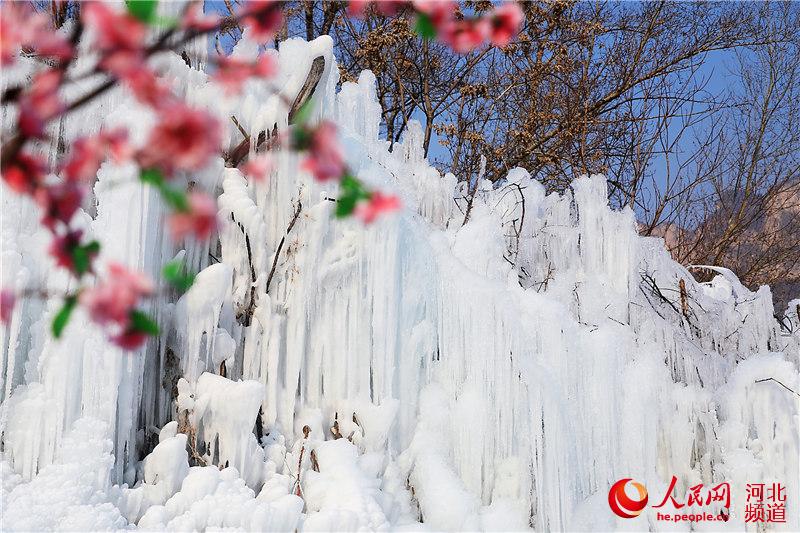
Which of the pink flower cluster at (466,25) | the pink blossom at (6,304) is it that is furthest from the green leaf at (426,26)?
the pink blossom at (6,304)

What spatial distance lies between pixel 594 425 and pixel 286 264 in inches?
69.3

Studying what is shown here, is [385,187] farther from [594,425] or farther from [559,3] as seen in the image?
[559,3]

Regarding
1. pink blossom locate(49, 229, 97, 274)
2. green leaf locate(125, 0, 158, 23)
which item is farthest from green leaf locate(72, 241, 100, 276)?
green leaf locate(125, 0, 158, 23)

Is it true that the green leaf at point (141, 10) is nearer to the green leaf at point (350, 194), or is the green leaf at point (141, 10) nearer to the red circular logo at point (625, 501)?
the green leaf at point (350, 194)

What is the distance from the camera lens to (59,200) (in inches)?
25.5

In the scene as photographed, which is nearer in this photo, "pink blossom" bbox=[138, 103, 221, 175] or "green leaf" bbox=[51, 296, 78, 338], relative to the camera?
"pink blossom" bbox=[138, 103, 221, 175]

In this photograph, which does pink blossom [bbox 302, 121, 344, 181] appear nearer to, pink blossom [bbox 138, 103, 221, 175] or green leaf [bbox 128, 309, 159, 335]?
pink blossom [bbox 138, 103, 221, 175]

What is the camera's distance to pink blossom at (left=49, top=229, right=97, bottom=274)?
2.15 feet

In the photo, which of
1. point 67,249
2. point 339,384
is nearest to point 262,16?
point 67,249

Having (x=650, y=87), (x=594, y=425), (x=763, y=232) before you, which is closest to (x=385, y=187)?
(x=594, y=425)

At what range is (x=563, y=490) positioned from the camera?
2971mm

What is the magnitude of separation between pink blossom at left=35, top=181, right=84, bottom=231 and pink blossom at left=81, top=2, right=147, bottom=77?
141 millimetres

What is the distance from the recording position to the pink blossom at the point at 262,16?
2.24 ft

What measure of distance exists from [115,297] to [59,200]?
5.0 inches
